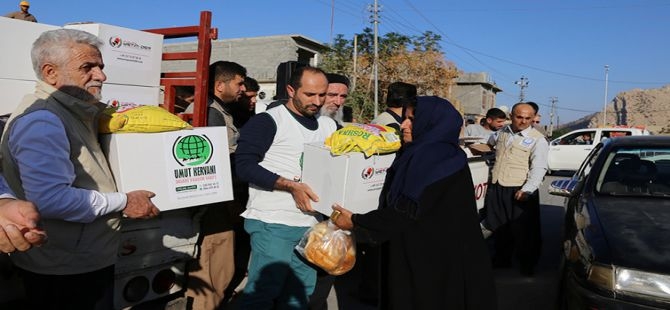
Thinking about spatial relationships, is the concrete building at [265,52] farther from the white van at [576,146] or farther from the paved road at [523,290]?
the paved road at [523,290]

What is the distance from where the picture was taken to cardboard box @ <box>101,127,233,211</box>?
89.5 inches

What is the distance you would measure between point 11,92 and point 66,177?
5.78ft

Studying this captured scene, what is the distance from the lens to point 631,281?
2.54 meters

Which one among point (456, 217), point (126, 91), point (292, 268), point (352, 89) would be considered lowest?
point (292, 268)

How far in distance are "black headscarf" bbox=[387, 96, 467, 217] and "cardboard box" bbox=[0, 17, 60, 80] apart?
8.77ft

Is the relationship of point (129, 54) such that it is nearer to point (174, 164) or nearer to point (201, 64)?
point (201, 64)

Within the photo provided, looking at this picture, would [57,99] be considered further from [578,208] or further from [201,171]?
[578,208]

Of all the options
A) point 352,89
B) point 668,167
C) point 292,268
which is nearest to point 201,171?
point 292,268

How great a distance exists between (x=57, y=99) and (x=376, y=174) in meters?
1.65

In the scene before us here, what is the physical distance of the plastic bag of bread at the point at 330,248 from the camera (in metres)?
2.58

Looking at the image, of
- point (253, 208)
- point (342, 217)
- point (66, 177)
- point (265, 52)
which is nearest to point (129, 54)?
point (253, 208)

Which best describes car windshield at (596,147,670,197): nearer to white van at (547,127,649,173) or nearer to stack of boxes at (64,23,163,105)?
stack of boxes at (64,23,163,105)

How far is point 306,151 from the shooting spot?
2725mm

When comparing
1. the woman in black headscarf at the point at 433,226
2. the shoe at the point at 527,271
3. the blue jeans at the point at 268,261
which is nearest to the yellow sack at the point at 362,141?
the woman in black headscarf at the point at 433,226
